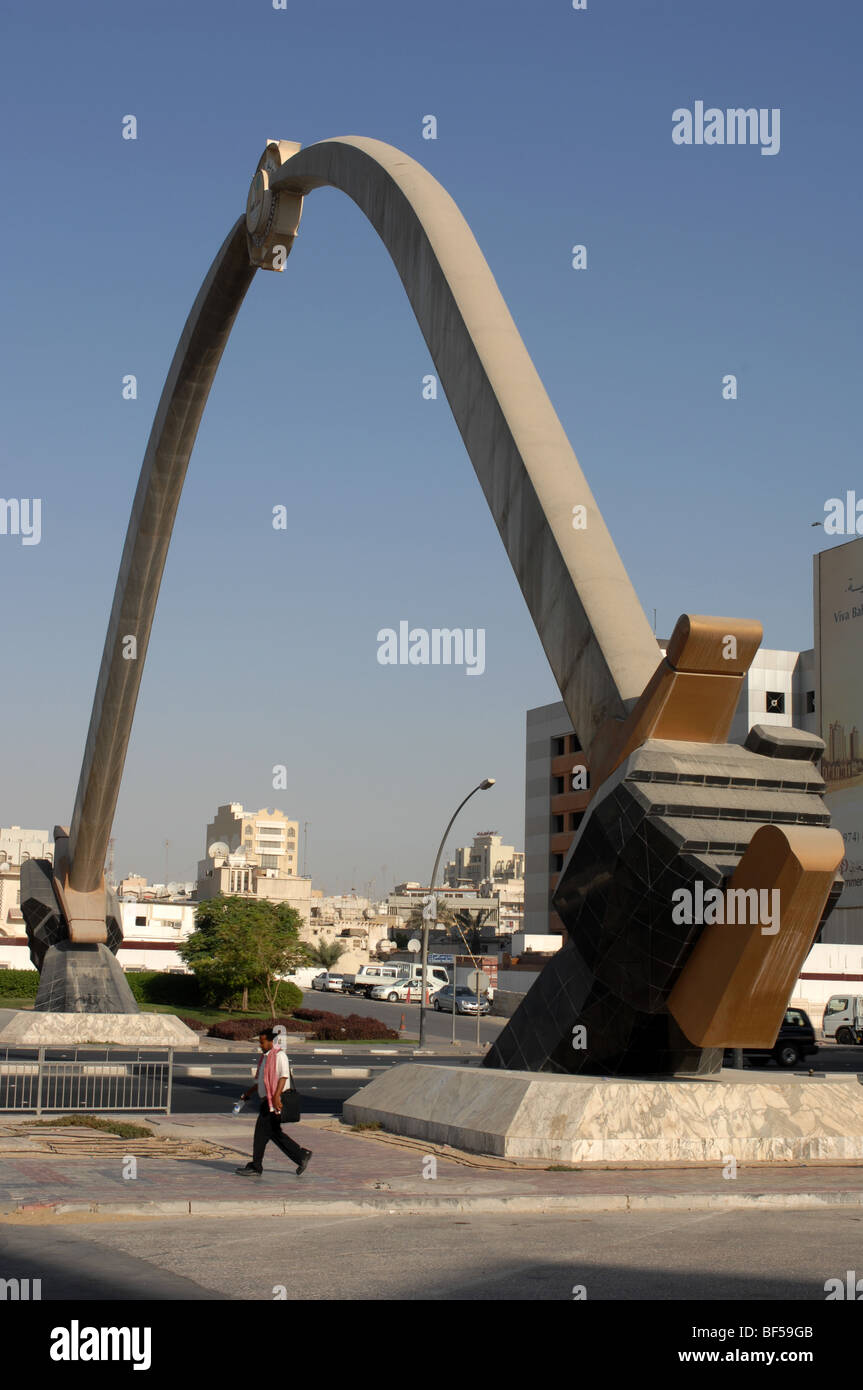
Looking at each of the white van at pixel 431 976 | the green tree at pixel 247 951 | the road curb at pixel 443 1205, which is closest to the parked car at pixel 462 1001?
the white van at pixel 431 976

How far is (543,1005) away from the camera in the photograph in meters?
16.2

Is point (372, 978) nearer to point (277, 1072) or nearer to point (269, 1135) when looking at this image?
point (269, 1135)

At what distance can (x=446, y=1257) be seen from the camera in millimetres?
8953

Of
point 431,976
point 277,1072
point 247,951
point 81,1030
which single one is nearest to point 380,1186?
point 277,1072

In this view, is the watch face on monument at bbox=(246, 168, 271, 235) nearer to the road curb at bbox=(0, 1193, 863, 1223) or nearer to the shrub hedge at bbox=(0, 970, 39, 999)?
the road curb at bbox=(0, 1193, 863, 1223)

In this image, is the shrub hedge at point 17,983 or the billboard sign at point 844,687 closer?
the shrub hedge at point 17,983

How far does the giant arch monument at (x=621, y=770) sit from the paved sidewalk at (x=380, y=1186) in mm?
1672

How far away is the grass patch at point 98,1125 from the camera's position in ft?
53.1

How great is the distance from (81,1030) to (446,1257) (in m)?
24.4

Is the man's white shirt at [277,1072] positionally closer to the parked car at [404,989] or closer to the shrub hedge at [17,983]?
the shrub hedge at [17,983]

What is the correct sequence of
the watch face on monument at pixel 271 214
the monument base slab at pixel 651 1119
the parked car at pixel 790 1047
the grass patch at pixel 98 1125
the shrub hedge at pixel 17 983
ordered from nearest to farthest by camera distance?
1. the monument base slab at pixel 651 1119
2. the grass patch at pixel 98 1125
3. the watch face on monument at pixel 271 214
4. the parked car at pixel 790 1047
5. the shrub hedge at pixel 17 983
